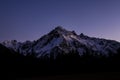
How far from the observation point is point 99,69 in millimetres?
70812

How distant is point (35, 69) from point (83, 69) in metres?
14.4

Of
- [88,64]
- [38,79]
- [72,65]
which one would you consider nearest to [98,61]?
[88,64]

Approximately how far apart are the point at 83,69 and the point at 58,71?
298 inches

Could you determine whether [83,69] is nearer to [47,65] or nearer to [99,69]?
[99,69]

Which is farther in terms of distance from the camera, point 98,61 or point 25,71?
point 98,61

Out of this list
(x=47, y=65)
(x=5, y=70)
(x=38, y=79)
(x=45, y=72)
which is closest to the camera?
(x=5, y=70)

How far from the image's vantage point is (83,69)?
7406 cm

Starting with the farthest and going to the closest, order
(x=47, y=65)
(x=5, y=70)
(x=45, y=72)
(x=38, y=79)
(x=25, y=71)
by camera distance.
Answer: (x=47, y=65) < (x=45, y=72) < (x=25, y=71) < (x=38, y=79) < (x=5, y=70)

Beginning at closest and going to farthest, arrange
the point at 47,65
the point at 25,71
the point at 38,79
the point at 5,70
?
the point at 5,70, the point at 38,79, the point at 25,71, the point at 47,65

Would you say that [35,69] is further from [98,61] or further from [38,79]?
[98,61]

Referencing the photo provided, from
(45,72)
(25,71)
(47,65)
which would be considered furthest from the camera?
(47,65)

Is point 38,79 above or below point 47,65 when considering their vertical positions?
below

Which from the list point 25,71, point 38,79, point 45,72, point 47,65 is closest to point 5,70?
point 38,79

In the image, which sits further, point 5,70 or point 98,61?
point 98,61
